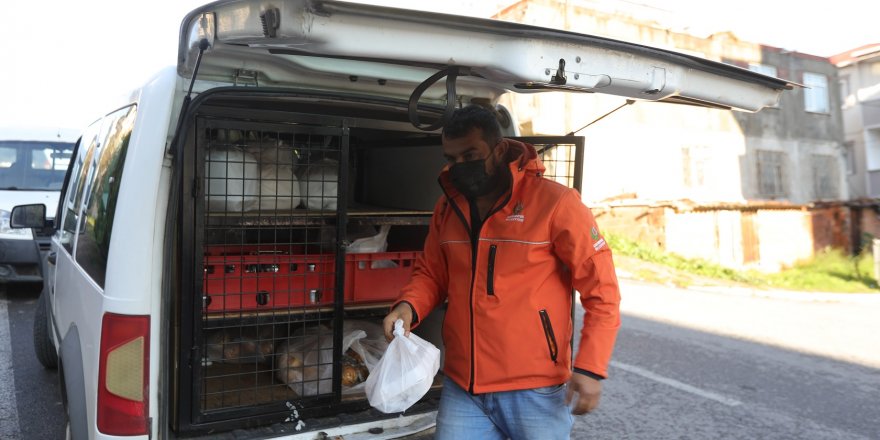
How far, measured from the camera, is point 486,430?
8.08 feet

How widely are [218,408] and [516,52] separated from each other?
1952 millimetres

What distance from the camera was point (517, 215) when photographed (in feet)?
7.90

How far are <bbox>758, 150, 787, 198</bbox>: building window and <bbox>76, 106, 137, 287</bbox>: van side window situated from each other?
27.1 meters

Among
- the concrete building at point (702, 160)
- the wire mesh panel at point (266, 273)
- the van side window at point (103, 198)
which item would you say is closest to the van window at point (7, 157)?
the van side window at point (103, 198)

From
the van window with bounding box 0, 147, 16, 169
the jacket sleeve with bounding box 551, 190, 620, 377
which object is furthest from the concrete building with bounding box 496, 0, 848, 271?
the jacket sleeve with bounding box 551, 190, 620, 377

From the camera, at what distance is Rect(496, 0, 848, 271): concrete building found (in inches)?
800

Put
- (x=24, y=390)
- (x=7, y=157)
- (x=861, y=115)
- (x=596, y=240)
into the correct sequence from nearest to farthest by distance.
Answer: (x=596, y=240)
(x=24, y=390)
(x=7, y=157)
(x=861, y=115)

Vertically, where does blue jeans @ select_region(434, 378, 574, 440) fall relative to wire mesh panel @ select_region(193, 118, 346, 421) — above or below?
below

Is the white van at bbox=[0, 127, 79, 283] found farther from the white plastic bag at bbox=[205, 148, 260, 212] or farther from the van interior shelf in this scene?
the van interior shelf

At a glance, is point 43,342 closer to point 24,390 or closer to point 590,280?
point 24,390

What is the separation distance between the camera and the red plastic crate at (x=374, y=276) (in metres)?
3.47

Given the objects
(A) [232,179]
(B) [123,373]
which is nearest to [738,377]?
(A) [232,179]

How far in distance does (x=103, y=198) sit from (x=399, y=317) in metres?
1.38

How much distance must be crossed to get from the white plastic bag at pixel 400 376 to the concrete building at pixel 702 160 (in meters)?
17.3
